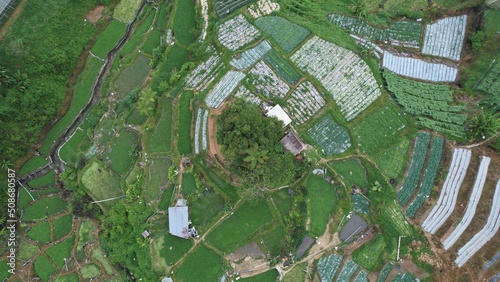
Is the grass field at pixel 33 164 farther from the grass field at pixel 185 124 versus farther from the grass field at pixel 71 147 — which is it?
the grass field at pixel 185 124

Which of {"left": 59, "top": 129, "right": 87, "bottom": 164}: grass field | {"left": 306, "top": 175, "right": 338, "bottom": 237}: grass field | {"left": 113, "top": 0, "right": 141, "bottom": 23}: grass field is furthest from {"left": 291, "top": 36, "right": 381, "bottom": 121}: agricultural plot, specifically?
{"left": 59, "top": 129, "right": 87, "bottom": 164}: grass field

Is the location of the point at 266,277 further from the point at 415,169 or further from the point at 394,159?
the point at 415,169

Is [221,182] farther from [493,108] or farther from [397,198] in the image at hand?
[493,108]

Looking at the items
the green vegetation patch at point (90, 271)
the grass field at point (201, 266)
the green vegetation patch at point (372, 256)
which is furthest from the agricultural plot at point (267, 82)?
the green vegetation patch at point (90, 271)

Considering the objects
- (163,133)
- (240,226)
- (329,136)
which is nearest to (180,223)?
(240,226)

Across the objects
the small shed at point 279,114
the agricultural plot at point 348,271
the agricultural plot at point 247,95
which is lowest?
the agricultural plot at point 348,271
